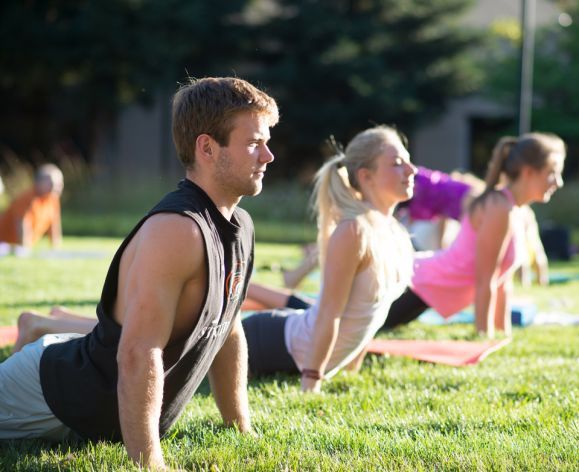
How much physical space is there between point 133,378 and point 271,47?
2699 cm

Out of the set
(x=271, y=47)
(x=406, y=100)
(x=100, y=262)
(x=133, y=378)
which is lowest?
(x=100, y=262)

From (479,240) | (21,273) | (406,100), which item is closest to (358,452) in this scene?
(479,240)

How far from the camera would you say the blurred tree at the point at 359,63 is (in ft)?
87.8

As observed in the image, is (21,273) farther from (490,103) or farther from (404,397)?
(490,103)

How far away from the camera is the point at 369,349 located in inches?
215

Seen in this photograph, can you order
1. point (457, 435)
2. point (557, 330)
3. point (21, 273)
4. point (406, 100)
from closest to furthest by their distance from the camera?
point (457, 435) → point (557, 330) → point (21, 273) → point (406, 100)

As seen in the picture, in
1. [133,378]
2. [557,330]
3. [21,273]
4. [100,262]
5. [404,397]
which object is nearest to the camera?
[133,378]

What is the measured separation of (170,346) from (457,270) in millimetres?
3911

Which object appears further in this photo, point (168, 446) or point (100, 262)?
point (100, 262)

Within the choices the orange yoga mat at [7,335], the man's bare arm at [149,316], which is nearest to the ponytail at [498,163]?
the orange yoga mat at [7,335]

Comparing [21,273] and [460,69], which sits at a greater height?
[460,69]

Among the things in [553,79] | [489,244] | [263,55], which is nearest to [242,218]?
[489,244]

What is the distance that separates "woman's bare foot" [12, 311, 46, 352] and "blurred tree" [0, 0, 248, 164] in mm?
21744

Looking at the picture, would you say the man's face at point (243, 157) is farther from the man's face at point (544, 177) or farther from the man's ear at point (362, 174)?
the man's face at point (544, 177)
